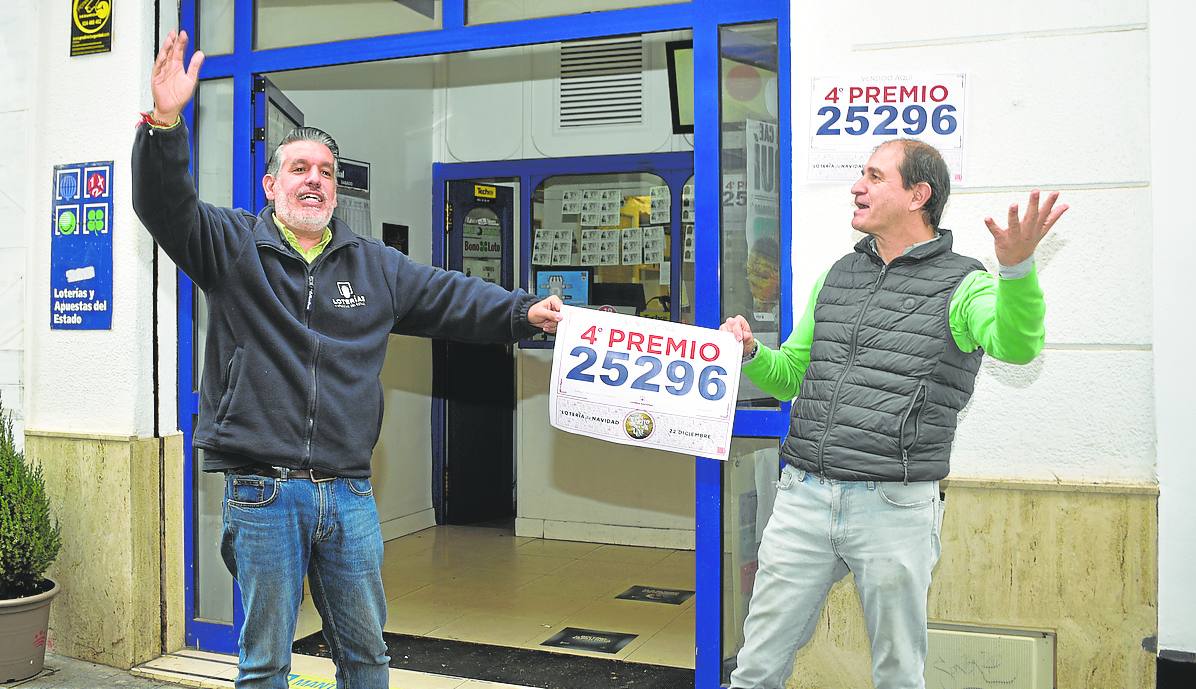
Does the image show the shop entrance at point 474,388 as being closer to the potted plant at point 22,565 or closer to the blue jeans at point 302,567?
the potted plant at point 22,565

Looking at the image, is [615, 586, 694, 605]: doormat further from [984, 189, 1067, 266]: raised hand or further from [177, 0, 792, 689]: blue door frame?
[984, 189, 1067, 266]: raised hand

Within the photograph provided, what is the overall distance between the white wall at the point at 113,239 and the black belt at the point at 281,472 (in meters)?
1.86

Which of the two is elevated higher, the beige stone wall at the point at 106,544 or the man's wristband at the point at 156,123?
the man's wristband at the point at 156,123

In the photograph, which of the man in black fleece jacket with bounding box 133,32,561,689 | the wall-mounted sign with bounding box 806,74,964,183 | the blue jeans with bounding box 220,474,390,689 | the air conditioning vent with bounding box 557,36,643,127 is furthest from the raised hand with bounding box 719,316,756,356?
the air conditioning vent with bounding box 557,36,643,127

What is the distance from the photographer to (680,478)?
6.72 meters

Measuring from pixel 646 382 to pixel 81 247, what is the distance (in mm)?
2696

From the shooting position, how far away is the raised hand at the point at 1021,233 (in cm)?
236

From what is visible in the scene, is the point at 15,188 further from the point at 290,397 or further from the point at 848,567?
the point at 848,567

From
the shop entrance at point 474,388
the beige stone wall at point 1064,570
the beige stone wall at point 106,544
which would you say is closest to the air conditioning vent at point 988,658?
the beige stone wall at point 1064,570

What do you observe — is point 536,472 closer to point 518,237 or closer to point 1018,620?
point 518,237

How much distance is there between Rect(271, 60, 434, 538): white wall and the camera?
21.5 feet

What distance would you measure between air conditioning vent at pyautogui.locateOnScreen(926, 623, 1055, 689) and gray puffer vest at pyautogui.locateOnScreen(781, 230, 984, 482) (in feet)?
3.07

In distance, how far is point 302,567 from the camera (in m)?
2.91

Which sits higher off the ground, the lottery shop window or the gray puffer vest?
the lottery shop window
